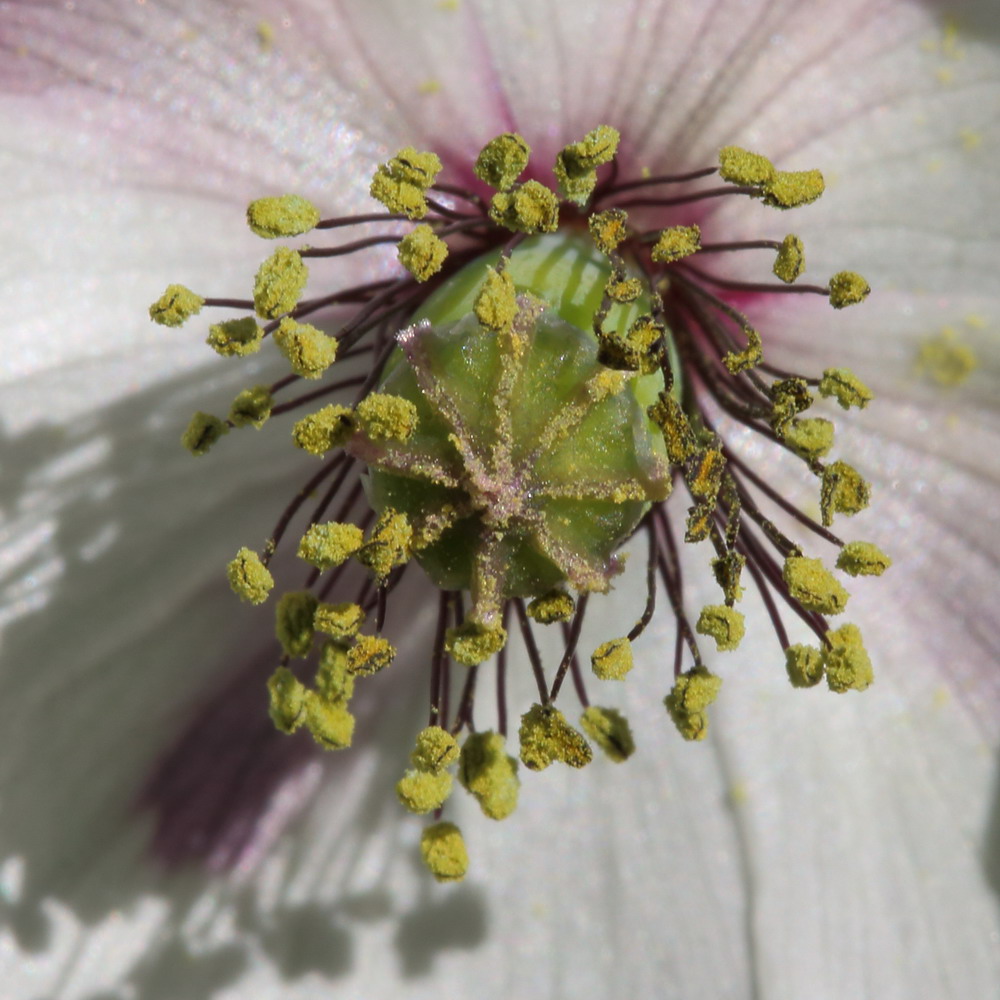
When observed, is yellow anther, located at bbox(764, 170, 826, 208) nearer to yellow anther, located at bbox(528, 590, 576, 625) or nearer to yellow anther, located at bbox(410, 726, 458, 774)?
yellow anther, located at bbox(528, 590, 576, 625)

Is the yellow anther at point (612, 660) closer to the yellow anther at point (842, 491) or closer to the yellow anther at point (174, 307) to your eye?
the yellow anther at point (842, 491)

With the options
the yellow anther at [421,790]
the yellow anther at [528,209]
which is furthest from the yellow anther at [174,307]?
the yellow anther at [421,790]

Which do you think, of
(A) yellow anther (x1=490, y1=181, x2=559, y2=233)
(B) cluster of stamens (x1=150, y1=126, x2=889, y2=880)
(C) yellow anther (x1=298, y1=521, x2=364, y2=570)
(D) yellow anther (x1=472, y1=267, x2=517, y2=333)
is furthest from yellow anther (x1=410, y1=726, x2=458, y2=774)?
(A) yellow anther (x1=490, y1=181, x2=559, y2=233)

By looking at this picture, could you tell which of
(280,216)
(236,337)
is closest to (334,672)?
(236,337)

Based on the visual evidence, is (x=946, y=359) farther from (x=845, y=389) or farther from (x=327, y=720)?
(x=327, y=720)

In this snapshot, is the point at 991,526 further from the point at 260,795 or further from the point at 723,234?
the point at 260,795
